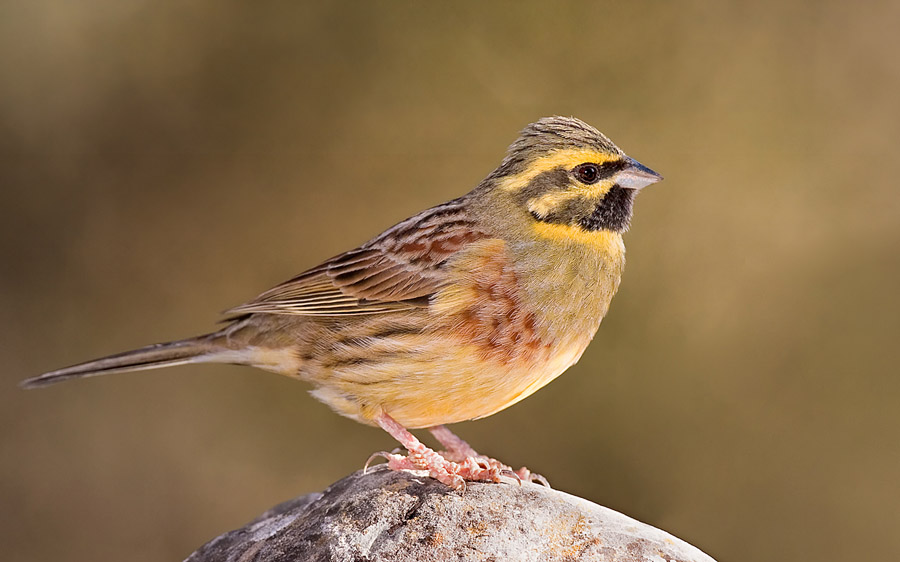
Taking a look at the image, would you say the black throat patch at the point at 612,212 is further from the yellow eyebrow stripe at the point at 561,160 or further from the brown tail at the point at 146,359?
the brown tail at the point at 146,359

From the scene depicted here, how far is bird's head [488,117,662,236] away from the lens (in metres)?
4.71

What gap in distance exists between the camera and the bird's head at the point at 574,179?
15.4 feet

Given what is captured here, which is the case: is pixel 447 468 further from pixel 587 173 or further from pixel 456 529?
pixel 587 173

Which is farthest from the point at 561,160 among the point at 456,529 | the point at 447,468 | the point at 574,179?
the point at 456,529

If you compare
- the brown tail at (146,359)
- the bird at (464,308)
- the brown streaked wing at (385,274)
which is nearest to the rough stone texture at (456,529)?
Result: the bird at (464,308)

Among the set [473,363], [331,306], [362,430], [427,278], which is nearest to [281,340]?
[331,306]

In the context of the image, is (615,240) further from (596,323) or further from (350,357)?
(350,357)

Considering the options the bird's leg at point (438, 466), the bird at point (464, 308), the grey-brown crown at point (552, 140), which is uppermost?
the grey-brown crown at point (552, 140)

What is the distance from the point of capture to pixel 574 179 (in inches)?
187

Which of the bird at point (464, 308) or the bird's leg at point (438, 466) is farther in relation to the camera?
the bird at point (464, 308)

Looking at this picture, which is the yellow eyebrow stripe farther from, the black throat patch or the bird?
the black throat patch

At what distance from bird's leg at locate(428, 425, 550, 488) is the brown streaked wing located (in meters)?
0.81

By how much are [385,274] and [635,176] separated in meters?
1.35

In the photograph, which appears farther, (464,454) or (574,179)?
(464,454)
